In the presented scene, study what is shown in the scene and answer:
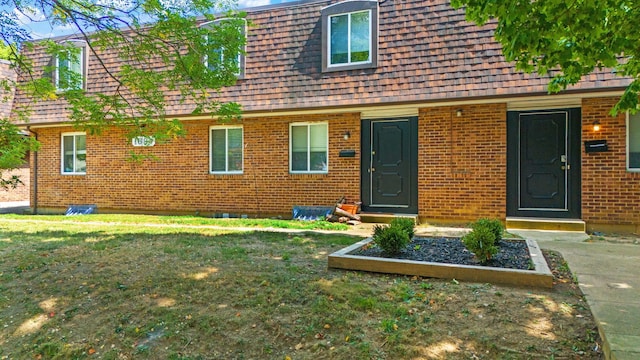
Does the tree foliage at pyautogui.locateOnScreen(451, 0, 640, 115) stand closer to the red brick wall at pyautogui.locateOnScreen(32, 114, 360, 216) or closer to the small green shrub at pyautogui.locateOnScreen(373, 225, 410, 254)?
the small green shrub at pyautogui.locateOnScreen(373, 225, 410, 254)

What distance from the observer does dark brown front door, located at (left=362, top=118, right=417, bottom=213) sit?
9312 mm

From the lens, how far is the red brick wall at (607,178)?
7.70m

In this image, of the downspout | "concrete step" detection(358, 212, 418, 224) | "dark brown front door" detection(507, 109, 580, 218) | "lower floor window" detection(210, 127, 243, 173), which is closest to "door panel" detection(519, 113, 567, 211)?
"dark brown front door" detection(507, 109, 580, 218)

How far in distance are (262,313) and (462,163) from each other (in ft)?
21.7

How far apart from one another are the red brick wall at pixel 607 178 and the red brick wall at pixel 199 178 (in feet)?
15.9

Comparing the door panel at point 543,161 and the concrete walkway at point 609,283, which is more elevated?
the door panel at point 543,161

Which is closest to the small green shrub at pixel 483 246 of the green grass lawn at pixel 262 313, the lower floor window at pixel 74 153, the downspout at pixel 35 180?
the green grass lawn at pixel 262 313

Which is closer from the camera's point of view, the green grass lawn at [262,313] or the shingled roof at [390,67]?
the green grass lawn at [262,313]

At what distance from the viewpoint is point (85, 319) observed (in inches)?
149

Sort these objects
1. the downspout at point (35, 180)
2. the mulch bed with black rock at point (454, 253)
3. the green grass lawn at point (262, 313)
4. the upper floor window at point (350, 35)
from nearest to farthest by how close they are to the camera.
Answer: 1. the green grass lawn at point (262, 313)
2. the mulch bed with black rock at point (454, 253)
3. the upper floor window at point (350, 35)
4. the downspout at point (35, 180)

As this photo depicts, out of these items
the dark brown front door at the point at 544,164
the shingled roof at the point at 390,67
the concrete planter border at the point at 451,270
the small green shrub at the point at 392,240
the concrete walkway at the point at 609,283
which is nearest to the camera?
the concrete walkway at the point at 609,283

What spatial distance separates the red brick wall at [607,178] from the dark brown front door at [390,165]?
3.45 m

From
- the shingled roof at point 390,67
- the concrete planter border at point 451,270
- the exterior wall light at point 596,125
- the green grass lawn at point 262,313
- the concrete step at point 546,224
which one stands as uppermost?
the shingled roof at point 390,67

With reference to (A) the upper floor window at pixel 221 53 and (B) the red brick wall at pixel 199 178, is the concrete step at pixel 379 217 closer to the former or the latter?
(B) the red brick wall at pixel 199 178
